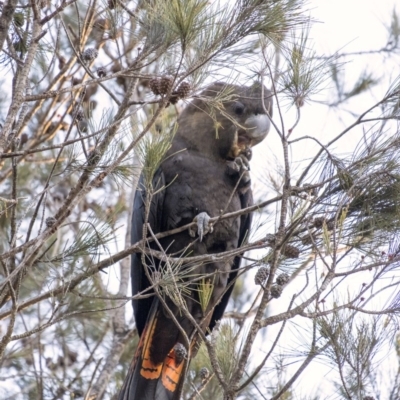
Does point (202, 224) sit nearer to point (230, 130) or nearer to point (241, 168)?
point (241, 168)

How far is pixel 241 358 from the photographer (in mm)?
2049

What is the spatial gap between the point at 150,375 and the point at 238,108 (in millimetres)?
1261

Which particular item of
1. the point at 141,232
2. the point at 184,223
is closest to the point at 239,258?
the point at 184,223

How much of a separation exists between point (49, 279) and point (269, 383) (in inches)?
35.6

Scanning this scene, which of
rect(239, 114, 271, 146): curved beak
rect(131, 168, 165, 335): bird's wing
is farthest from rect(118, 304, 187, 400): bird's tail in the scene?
rect(239, 114, 271, 146): curved beak

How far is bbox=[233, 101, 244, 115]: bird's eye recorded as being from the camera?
11.6ft

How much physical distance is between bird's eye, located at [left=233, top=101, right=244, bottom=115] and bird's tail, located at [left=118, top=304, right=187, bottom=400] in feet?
3.21

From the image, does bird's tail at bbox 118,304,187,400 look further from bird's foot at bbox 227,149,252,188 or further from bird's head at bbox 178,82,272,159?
bird's head at bbox 178,82,272,159

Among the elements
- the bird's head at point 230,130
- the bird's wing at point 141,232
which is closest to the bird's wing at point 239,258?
the bird's head at point 230,130

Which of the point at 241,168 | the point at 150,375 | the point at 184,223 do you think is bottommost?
the point at 150,375

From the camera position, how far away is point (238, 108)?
357 centimetres

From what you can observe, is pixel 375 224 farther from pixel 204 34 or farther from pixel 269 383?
pixel 269 383

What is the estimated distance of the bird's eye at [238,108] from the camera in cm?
355

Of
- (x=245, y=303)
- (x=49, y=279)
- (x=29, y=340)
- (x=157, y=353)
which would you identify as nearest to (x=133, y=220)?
(x=157, y=353)
